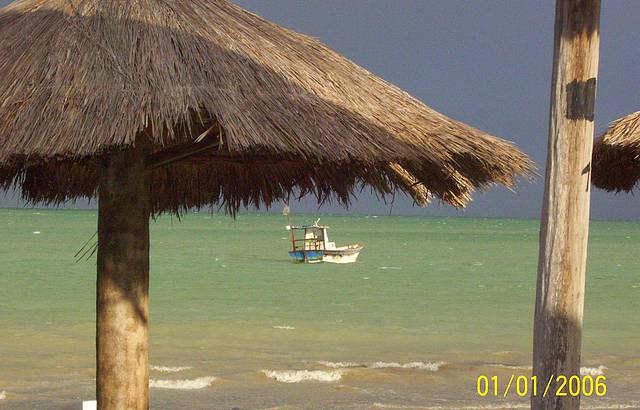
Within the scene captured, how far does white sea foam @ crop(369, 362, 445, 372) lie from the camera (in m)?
10.2

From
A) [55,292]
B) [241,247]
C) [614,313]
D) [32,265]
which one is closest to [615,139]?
[614,313]

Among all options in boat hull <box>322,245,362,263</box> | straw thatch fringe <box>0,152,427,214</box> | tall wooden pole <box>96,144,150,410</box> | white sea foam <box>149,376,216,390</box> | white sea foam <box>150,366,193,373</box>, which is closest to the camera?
tall wooden pole <box>96,144,150,410</box>

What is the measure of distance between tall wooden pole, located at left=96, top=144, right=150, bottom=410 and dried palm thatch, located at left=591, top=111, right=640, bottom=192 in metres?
3.37

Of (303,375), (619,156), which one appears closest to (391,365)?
(303,375)

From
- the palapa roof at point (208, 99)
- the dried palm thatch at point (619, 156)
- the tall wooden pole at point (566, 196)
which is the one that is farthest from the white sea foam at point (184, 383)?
the tall wooden pole at point (566, 196)

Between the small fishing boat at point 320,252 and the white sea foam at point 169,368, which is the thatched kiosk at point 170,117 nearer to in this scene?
the white sea foam at point 169,368

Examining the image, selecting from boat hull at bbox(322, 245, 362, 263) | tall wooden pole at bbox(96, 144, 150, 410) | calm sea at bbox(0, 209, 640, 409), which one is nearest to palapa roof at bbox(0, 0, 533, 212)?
tall wooden pole at bbox(96, 144, 150, 410)

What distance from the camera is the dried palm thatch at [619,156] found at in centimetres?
650

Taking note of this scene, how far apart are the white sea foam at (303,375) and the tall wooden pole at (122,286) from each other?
456 centimetres

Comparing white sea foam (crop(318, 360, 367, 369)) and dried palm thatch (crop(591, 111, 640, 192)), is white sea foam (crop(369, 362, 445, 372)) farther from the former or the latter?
dried palm thatch (crop(591, 111, 640, 192))

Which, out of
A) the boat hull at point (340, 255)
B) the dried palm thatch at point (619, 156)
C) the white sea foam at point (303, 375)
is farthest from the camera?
the boat hull at point (340, 255)

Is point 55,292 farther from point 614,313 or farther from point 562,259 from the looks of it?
point 562,259

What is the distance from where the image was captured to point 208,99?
405 cm

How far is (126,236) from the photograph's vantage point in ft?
16.0
